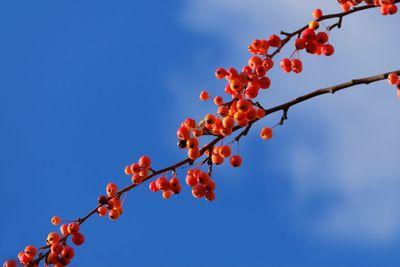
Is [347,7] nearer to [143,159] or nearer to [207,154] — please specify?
[207,154]

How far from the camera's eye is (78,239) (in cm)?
673

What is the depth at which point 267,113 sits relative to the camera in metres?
6.29

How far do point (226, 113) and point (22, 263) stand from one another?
3152 mm

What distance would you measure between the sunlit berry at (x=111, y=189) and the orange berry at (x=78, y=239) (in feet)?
2.17

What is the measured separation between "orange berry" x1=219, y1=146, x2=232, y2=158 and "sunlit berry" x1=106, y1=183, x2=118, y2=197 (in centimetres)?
143

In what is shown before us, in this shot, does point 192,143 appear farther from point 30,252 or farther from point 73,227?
point 30,252

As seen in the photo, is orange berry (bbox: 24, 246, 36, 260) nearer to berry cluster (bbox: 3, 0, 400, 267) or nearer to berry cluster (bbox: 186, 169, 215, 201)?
berry cluster (bbox: 3, 0, 400, 267)

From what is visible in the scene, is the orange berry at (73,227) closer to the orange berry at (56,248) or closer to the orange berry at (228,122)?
the orange berry at (56,248)

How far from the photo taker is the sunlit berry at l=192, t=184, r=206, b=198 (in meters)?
6.25

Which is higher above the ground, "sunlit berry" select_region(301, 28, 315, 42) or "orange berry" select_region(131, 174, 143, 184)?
"sunlit berry" select_region(301, 28, 315, 42)

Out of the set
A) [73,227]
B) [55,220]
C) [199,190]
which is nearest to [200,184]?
[199,190]

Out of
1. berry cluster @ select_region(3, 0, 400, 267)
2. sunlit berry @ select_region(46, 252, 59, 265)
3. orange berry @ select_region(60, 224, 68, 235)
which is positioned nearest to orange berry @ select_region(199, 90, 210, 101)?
berry cluster @ select_region(3, 0, 400, 267)

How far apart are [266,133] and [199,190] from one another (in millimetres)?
1140

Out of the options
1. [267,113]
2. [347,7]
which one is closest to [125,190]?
[267,113]
